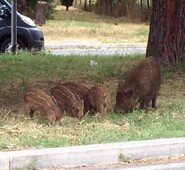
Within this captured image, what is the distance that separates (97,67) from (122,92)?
353cm

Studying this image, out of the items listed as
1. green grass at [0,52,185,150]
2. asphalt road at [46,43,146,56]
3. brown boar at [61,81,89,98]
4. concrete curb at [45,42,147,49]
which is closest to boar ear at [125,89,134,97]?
green grass at [0,52,185,150]

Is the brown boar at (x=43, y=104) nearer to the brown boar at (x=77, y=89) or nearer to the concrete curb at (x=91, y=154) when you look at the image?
the brown boar at (x=77, y=89)

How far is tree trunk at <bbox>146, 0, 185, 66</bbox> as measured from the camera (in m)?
11.5

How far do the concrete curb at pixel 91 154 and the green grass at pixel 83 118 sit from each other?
239mm

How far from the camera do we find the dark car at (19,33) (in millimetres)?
15609

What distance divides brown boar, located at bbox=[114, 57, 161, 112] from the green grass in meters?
0.14

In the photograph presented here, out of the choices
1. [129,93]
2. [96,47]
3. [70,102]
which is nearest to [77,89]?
[70,102]

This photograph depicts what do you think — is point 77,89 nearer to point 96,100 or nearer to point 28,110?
point 96,100

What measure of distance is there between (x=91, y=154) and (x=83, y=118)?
1.36 metres

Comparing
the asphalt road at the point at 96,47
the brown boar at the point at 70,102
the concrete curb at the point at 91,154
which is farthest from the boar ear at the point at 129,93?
the asphalt road at the point at 96,47

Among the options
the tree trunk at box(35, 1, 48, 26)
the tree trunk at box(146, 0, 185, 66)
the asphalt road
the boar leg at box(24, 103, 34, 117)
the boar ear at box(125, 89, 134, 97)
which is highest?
the tree trunk at box(146, 0, 185, 66)

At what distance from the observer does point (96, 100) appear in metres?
7.80

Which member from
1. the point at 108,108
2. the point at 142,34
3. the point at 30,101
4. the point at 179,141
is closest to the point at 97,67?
the point at 108,108

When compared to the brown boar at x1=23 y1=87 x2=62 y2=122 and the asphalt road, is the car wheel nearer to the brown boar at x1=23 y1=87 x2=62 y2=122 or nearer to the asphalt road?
the asphalt road
